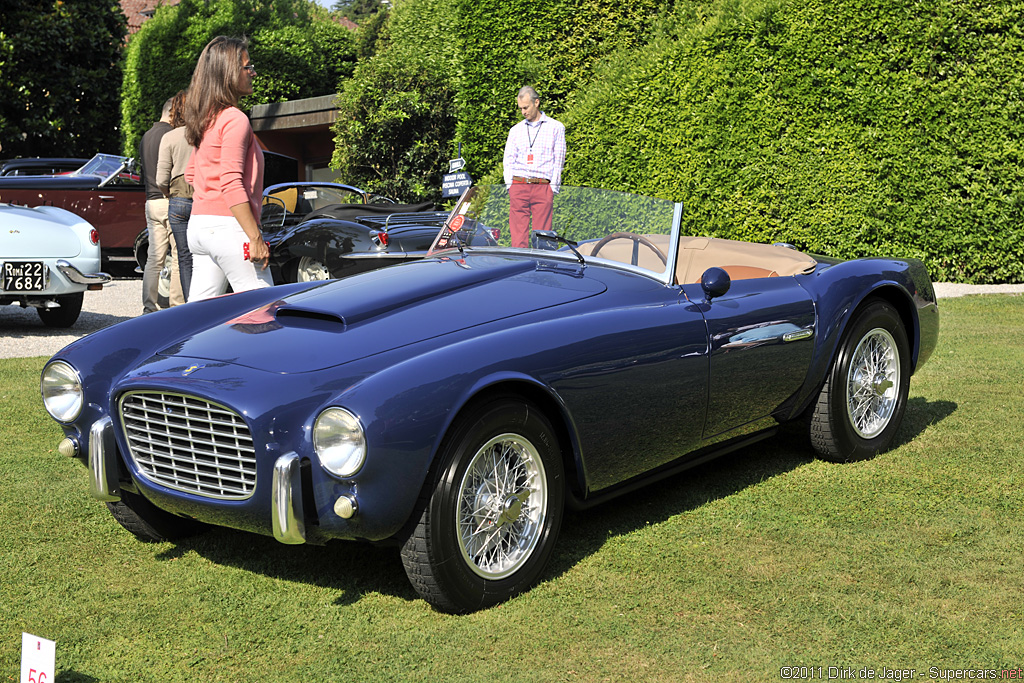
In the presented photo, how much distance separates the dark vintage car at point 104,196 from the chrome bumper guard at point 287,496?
435 inches

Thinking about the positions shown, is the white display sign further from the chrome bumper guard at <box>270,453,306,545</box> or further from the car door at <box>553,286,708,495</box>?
the car door at <box>553,286,708,495</box>

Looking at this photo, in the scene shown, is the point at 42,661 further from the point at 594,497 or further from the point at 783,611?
the point at 783,611

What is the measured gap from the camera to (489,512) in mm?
3178

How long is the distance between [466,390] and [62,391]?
157cm

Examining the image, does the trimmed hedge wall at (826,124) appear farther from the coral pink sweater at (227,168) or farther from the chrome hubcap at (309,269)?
the coral pink sweater at (227,168)

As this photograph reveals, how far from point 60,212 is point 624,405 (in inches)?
290

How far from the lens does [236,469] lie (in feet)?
9.79

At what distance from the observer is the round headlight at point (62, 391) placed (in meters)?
3.48

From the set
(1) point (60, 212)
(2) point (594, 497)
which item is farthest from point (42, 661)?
(1) point (60, 212)

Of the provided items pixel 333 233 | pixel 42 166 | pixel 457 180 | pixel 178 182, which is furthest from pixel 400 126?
pixel 178 182

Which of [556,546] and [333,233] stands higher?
[333,233]

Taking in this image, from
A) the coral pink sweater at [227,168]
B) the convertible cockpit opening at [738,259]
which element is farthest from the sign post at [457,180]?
the convertible cockpit opening at [738,259]

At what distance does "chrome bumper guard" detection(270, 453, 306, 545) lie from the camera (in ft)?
9.21

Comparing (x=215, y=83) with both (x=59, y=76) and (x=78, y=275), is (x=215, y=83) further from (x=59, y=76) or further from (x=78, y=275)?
(x=59, y=76)
